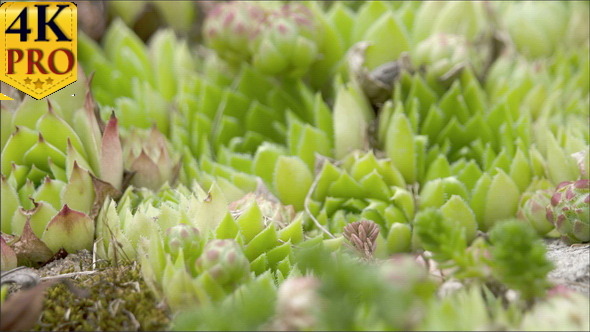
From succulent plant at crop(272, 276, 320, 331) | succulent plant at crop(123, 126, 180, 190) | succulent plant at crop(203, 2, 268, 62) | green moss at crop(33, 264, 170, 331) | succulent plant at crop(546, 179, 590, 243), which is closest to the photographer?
succulent plant at crop(272, 276, 320, 331)

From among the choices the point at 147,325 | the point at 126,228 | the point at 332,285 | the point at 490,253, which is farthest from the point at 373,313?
the point at 126,228

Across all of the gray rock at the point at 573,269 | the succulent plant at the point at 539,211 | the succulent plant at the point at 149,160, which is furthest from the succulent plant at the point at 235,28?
the gray rock at the point at 573,269

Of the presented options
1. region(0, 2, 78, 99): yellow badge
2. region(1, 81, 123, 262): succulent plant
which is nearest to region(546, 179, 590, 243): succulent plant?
region(1, 81, 123, 262): succulent plant

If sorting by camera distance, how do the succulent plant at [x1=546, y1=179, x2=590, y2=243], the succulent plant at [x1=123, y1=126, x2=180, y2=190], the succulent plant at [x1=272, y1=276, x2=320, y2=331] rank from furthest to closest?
1. the succulent plant at [x1=123, y1=126, x2=180, y2=190]
2. the succulent plant at [x1=546, y1=179, x2=590, y2=243]
3. the succulent plant at [x1=272, y1=276, x2=320, y2=331]

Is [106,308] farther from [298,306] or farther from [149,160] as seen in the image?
[149,160]

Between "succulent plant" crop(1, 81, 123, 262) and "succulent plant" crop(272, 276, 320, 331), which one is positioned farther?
"succulent plant" crop(1, 81, 123, 262)

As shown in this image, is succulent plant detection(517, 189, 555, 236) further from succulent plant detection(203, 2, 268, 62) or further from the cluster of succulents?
succulent plant detection(203, 2, 268, 62)

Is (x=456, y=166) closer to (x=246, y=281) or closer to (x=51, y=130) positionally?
(x=246, y=281)
